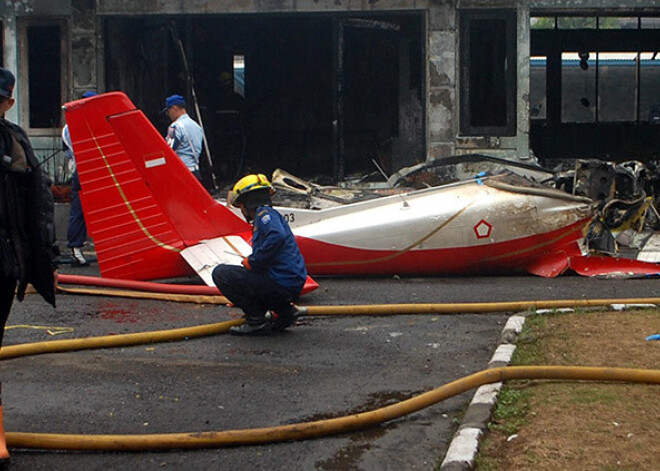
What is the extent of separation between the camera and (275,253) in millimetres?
7148

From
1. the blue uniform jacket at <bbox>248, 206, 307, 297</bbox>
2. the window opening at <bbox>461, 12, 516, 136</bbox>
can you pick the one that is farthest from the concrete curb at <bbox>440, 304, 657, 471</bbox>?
the window opening at <bbox>461, 12, 516, 136</bbox>

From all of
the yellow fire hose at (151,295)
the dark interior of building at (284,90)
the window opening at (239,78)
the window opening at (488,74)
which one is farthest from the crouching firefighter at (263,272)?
the window opening at (239,78)

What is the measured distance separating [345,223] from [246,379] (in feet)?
14.0

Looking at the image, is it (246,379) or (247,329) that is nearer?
(246,379)

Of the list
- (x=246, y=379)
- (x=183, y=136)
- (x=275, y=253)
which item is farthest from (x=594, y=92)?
(x=246, y=379)

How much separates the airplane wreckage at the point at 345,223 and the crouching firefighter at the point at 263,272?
934 mm

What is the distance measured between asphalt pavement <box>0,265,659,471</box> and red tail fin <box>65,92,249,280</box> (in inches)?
22.9

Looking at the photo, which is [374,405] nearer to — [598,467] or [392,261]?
[598,467]

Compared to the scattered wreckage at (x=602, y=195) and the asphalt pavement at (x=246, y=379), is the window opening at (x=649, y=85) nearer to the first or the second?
the scattered wreckage at (x=602, y=195)

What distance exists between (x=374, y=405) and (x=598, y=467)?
1570 millimetres

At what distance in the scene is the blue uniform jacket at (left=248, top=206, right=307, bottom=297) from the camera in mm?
7102

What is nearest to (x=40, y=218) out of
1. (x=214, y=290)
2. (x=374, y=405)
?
(x=374, y=405)

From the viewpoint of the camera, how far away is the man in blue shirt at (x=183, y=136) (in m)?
11.4

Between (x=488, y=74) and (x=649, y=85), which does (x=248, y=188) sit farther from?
(x=649, y=85)
